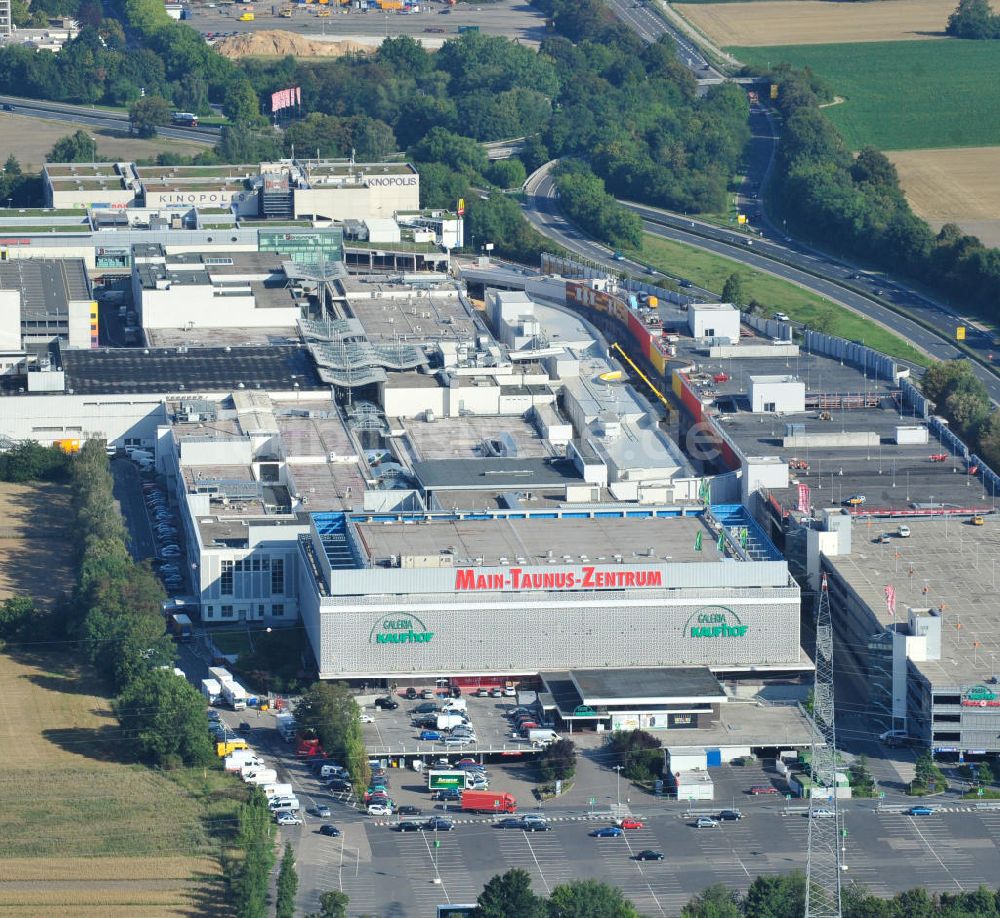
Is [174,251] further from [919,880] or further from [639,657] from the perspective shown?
[919,880]

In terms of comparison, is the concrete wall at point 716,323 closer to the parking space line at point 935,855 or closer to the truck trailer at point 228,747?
the truck trailer at point 228,747

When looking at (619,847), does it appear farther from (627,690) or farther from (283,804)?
(283,804)

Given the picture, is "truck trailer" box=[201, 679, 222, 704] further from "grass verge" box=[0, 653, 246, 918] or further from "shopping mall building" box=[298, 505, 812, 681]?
"shopping mall building" box=[298, 505, 812, 681]

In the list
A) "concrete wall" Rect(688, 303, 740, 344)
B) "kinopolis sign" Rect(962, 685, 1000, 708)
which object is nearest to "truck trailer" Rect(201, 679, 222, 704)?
"kinopolis sign" Rect(962, 685, 1000, 708)

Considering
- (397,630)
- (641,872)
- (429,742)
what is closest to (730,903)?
(641,872)

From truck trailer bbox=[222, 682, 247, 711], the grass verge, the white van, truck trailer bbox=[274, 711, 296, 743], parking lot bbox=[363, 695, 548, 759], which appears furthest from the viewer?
truck trailer bbox=[222, 682, 247, 711]
